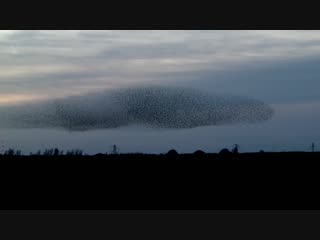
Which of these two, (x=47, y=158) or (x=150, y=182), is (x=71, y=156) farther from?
(x=150, y=182)

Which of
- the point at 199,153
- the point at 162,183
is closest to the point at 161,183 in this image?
the point at 162,183

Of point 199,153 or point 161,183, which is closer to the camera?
point 161,183

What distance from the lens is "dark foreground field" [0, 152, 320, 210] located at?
23453mm

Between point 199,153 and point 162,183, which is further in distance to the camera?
point 199,153

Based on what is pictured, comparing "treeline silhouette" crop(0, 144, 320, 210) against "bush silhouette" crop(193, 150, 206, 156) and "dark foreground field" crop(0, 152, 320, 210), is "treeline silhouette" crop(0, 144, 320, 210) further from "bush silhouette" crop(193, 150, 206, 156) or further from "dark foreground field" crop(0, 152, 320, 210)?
"bush silhouette" crop(193, 150, 206, 156)

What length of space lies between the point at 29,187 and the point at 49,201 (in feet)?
5.08

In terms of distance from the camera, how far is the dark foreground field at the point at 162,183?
2345cm

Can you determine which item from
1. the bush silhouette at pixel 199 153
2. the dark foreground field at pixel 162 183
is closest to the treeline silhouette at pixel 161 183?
the dark foreground field at pixel 162 183

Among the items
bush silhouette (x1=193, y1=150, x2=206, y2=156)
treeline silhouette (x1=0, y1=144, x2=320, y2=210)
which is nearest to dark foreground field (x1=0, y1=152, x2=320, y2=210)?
Result: treeline silhouette (x1=0, y1=144, x2=320, y2=210)

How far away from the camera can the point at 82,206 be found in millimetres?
23266

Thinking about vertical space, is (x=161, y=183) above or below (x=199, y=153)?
below

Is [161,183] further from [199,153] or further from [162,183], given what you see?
[199,153]

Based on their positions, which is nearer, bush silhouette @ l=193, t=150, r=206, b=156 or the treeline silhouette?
the treeline silhouette

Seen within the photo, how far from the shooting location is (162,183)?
2506 centimetres
